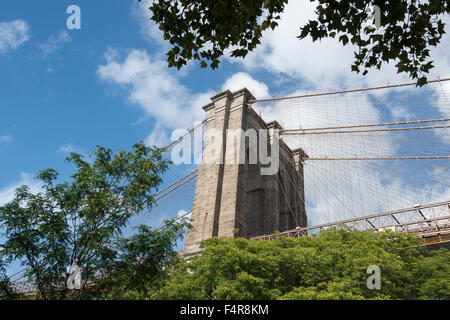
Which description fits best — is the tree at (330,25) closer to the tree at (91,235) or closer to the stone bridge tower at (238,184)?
the tree at (91,235)

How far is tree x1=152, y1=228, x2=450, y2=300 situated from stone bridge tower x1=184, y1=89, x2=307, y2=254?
18.1 ft

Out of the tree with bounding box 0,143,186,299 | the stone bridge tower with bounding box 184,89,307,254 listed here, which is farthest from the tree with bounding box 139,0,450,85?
the stone bridge tower with bounding box 184,89,307,254

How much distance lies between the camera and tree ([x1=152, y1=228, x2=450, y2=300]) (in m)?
10.8

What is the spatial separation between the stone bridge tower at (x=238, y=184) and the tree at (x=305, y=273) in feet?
18.1

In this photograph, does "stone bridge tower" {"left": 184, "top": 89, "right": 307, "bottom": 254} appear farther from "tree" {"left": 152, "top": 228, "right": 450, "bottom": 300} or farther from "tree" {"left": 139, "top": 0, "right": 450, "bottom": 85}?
"tree" {"left": 139, "top": 0, "right": 450, "bottom": 85}

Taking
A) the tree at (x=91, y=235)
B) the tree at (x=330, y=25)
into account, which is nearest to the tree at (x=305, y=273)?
the tree at (x=91, y=235)

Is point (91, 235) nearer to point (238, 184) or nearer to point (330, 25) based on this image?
point (330, 25)

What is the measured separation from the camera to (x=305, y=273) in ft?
37.9

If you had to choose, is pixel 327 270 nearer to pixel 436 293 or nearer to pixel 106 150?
pixel 436 293

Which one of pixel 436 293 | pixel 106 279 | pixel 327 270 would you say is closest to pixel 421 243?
pixel 436 293

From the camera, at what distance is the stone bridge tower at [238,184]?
19.2 m

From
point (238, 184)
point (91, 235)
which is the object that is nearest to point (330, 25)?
point (91, 235)
